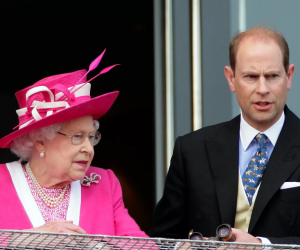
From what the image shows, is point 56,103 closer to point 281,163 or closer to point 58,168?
point 58,168

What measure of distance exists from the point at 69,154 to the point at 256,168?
75cm

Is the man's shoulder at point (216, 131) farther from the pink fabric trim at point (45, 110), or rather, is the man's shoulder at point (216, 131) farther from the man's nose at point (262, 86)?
the pink fabric trim at point (45, 110)

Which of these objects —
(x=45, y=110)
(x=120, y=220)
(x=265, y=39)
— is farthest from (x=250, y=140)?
(x=45, y=110)

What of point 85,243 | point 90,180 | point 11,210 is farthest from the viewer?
point 90,180

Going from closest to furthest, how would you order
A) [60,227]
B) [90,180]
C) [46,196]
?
1. [60,227]
2. [46,196]
3. [90,180]

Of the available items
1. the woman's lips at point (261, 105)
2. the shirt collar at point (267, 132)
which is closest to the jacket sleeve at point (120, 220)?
the shirt collar at point (267, 132)

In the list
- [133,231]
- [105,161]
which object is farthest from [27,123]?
[105,161]

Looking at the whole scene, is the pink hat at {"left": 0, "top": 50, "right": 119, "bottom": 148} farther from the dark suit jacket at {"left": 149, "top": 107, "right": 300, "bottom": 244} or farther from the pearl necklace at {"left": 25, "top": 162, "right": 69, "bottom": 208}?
the dark suit jacket at {"left": 149, "top": 107, "right": 300, "bottom": 244}

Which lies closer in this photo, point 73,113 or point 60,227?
point 60,227

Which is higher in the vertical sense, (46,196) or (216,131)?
(216,131)

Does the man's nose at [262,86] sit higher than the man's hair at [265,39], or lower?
lower

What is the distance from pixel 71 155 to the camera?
111 inches

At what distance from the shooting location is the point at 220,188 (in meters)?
2.88

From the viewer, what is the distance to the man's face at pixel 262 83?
110 inches
